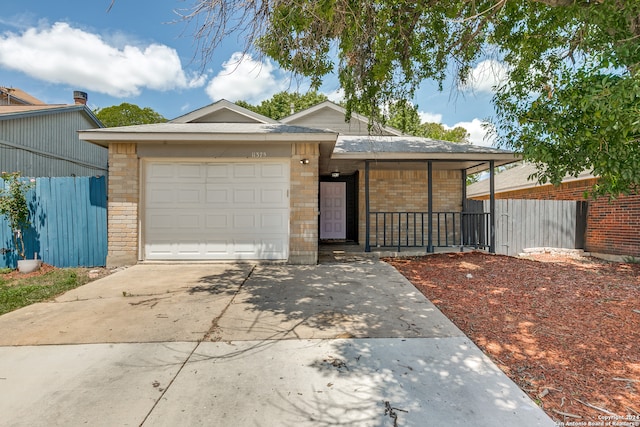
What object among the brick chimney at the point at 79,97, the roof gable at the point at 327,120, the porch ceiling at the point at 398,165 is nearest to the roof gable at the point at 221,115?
the roof gable at the point at 327,120

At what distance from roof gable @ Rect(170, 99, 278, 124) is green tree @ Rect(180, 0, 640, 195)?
4.16 meters

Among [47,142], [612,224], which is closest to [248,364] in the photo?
[612,224]

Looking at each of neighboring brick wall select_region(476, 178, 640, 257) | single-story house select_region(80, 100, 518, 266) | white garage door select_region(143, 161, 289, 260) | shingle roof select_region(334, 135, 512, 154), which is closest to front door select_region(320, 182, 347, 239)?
shingle roof select_region(334, 135, 512, 154)

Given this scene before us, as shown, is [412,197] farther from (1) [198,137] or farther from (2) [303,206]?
(1) [198,137]

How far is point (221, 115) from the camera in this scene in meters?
9.61

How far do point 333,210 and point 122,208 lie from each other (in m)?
6.61

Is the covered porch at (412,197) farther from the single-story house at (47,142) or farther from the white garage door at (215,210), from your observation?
the single-story house at (47,142)

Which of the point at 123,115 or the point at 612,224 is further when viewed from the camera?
the point at 123,115

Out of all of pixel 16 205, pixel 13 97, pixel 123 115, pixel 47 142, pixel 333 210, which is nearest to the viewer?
pixel 16 205

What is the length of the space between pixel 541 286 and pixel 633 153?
2154 mm

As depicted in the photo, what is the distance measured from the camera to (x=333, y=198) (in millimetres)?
11188

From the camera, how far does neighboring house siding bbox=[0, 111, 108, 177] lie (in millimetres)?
10234

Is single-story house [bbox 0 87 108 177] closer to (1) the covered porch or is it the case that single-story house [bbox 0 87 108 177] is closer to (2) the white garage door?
(2) the white garage door

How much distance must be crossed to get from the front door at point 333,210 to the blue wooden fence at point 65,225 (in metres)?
6.55
